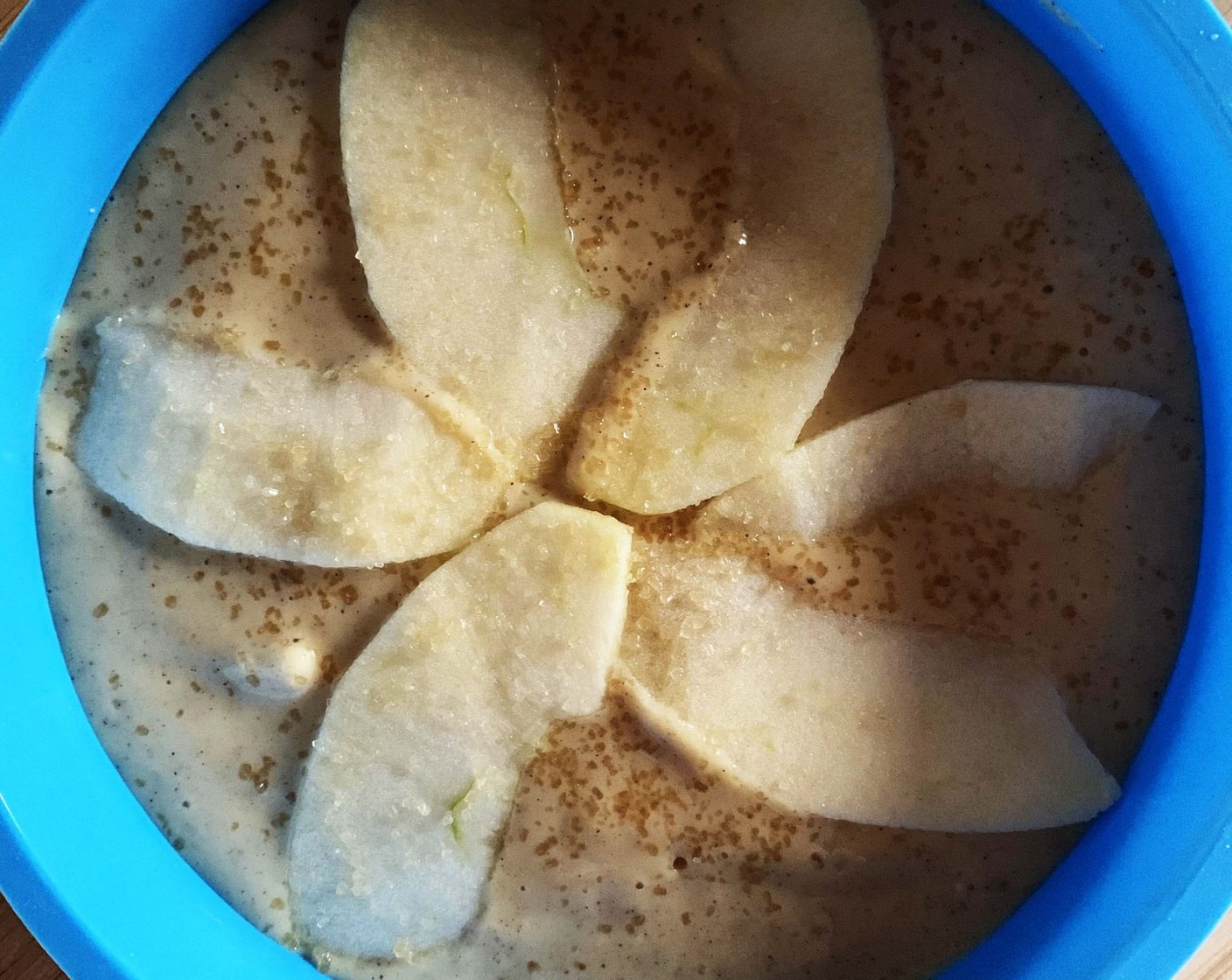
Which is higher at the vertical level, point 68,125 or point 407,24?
point 407,24

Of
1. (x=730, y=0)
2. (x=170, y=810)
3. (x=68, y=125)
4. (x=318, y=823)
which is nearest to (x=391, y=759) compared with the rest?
(x=318, y=823)

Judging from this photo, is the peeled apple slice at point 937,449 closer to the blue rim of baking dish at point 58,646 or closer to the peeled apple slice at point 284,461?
the blue rim of baking dish at point 58,646

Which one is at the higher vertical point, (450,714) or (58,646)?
(450,714)

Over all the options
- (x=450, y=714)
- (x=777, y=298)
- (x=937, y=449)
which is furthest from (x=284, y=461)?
(x=937, y=449)

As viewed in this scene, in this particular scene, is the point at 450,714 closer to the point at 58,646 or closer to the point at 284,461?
the point at 284,461

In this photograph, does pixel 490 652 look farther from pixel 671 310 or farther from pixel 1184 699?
pixel 1184 699

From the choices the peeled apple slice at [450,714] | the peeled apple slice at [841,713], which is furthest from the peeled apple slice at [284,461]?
the peeled apple slice at [841,713]
